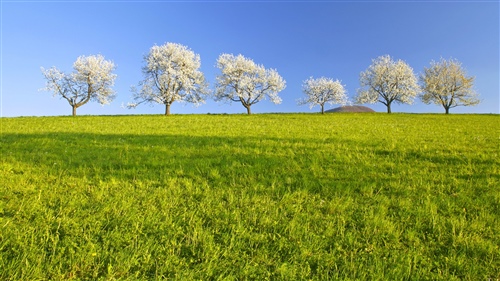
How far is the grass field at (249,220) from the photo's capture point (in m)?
3.47

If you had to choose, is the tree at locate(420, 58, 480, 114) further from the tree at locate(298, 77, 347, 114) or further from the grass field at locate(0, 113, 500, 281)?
the grass field at locate(0, 113, 500, 281)

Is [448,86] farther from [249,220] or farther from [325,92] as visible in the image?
[249,220]

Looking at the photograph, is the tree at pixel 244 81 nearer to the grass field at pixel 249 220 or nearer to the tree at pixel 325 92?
the tree at pixel 325 92

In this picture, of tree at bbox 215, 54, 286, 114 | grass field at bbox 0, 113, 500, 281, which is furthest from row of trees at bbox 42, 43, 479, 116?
grass field at bbox 0, 113, 500, 281

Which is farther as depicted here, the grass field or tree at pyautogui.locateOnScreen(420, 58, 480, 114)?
tree at pyautogui.locateOnScreen(420, 58, 480, 114)

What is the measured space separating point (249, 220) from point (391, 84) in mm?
70069

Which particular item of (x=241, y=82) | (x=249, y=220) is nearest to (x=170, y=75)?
(x=241, y=82)

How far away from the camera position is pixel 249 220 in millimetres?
4703

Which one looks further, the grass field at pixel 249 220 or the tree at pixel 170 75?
the tree at pixel 170 75

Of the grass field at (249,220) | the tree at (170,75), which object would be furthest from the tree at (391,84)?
the grass field at (249,220)

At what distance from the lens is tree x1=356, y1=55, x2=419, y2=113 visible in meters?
63.9

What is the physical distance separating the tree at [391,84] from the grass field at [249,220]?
203 feet

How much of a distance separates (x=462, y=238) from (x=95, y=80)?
207 ft

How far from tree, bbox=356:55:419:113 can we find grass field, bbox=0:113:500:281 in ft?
203
